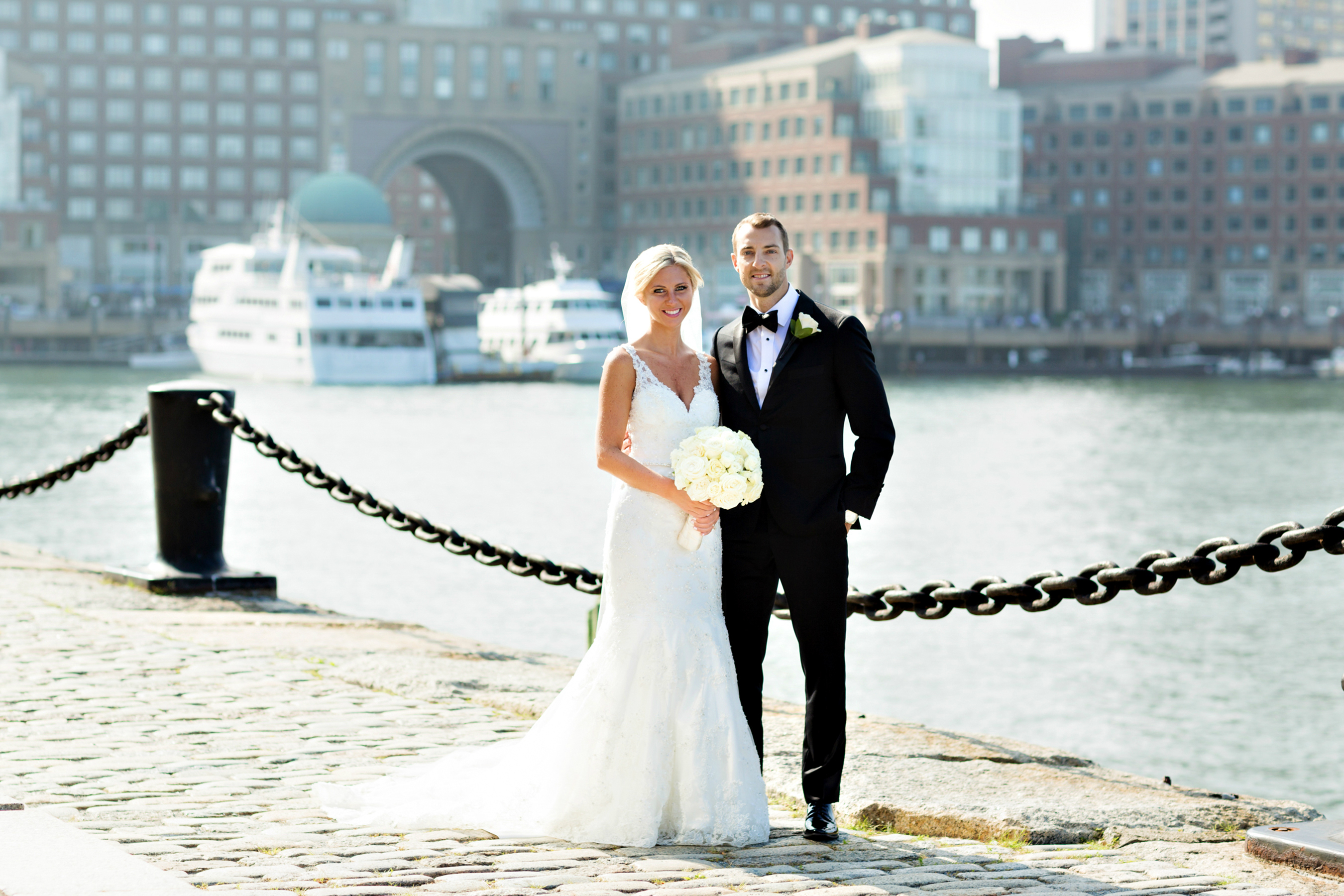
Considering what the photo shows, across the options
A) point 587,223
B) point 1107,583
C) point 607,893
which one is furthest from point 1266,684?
point 587,223

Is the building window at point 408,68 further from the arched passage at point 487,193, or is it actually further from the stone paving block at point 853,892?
the stone paving block at point 853,892

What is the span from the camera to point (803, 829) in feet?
17.3

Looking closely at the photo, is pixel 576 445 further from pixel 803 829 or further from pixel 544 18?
pixel 544 18

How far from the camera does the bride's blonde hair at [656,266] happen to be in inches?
206

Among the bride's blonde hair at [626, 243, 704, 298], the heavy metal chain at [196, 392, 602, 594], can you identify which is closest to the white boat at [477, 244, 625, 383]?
the heavy metal chain at [196, 392, 602, 594]

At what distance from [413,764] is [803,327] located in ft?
6.48

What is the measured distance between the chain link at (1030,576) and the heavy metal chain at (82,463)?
1754 millimetres

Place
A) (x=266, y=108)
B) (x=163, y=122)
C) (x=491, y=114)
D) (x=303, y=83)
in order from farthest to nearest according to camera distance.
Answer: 1. (x=303, y=83)
2. (x=266, y=108)
3. (x=163, y=122)
4. (x=491, y=114)

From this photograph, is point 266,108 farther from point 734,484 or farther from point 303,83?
point 734,484

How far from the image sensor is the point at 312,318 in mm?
78438

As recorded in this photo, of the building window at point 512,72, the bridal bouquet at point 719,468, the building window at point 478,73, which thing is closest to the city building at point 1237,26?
the building window at point 512,72

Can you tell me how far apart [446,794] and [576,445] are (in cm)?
4938

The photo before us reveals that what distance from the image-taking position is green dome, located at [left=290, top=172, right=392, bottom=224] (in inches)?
4094

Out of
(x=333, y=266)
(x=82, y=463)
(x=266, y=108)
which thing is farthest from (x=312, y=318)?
(x=82, y=463)
